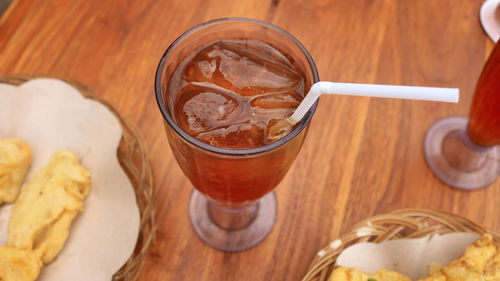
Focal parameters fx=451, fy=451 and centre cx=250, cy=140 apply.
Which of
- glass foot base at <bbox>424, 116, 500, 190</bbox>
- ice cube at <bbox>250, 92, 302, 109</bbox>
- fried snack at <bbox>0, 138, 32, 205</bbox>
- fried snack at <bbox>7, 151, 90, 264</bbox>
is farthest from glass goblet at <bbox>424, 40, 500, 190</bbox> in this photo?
fried snack at <bbox>0, 138, 32, 205</bbox>

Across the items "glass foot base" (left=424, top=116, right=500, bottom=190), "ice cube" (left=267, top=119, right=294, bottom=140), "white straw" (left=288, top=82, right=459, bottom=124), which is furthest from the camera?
"glass foot base" (left=424, top=116, right=500, bottom=190)

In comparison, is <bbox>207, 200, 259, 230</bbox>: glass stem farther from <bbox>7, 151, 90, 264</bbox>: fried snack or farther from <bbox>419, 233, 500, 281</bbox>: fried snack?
<bbox>419, 233, 500, 281</bbox>: fried snack

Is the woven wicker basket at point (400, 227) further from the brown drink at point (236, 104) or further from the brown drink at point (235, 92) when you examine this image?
the brown drink at point (235, 92)

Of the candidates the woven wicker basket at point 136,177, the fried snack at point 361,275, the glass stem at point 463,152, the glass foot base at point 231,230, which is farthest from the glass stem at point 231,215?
the glass stem at point 463,152

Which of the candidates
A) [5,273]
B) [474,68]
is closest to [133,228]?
[5,273]

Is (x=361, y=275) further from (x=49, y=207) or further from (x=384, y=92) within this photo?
(x=49, y=207)

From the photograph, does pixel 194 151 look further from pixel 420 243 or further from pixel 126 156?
pixel 420 243
